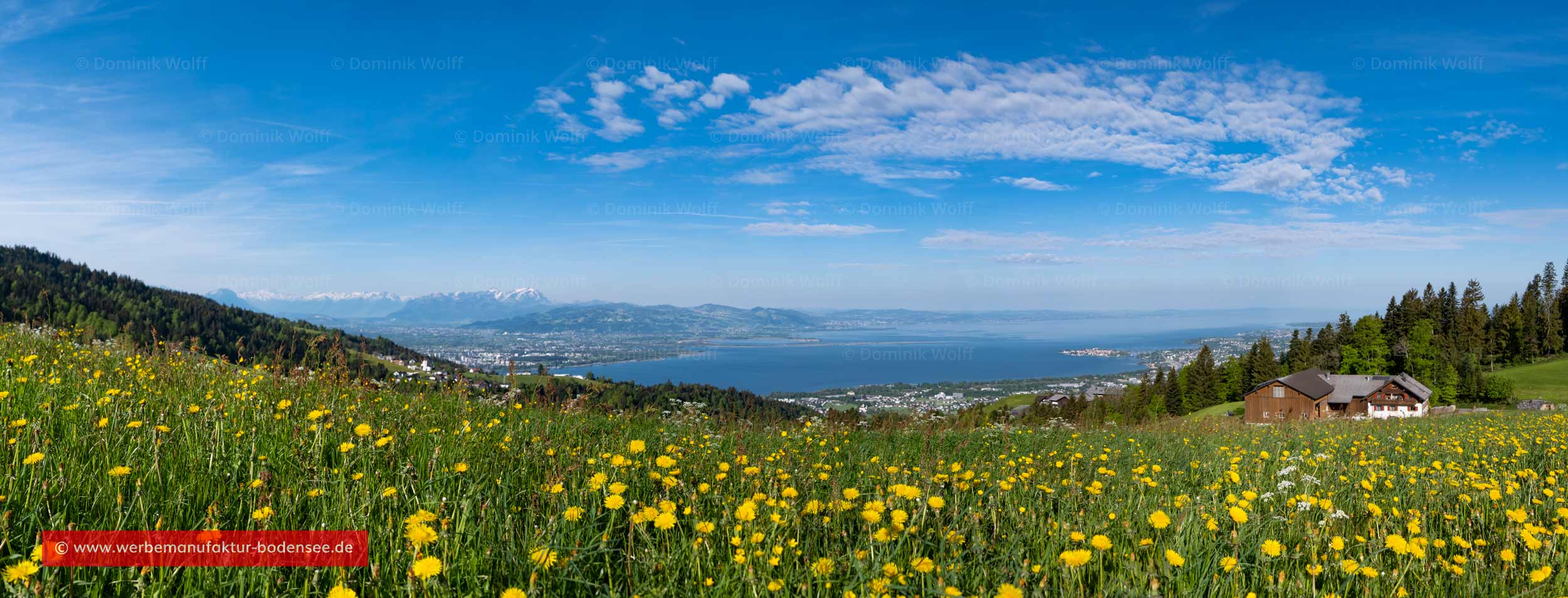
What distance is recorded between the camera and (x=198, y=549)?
2.34 m

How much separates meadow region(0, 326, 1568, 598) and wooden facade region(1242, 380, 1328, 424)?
6318 cm

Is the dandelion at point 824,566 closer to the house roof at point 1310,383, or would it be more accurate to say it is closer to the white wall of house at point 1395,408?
the white wall of house at point 1395,408


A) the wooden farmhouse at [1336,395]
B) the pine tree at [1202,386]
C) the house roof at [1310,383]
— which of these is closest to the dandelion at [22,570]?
the wooden farmhouse at [1336,395]

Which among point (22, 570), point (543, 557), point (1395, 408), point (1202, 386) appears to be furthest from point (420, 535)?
point (1202, 386)

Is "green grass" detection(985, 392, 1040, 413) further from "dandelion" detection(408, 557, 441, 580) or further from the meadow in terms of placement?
"dandelion" detection(408, 557, 441, 580)

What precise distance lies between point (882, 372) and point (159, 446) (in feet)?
586

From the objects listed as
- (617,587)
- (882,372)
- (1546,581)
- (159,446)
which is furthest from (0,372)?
(882,372)

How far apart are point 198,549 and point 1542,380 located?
84399mm

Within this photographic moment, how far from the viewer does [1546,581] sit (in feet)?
9.97

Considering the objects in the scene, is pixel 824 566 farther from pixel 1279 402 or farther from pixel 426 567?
pixel 1279 402

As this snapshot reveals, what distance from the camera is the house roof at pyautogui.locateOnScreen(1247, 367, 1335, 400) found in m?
57.1

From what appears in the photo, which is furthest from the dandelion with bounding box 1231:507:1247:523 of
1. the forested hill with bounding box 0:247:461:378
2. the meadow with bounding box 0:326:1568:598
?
the forested hill with bounding box 0:247:461:378

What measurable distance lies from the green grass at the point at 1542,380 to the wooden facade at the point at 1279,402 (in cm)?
1196

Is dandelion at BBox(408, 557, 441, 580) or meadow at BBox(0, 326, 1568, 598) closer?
dandelion at BBox(408, 557, 441, 580)
